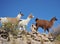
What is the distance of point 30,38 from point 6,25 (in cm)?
277

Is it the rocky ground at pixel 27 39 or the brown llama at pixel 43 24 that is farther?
the brown llama at pixel 43 24

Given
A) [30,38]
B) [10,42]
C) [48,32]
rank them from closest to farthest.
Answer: [10,42]
[30,38]
[48,32]

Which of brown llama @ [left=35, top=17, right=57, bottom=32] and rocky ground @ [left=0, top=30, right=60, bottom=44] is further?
brown llama @ [left=35, top=17, right=57, bottom=32]

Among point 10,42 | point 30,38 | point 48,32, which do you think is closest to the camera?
point 10,42

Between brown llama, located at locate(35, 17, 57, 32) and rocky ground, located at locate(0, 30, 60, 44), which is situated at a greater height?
brown llama, located at locate(35, 17, 57, 32)

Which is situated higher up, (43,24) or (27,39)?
(43,24)

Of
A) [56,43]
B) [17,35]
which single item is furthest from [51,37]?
[17,35]

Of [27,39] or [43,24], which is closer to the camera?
[27,39]

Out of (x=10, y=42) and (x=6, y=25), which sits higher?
(x=6, y=25)

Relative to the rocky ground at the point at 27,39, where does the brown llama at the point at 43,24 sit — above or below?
above

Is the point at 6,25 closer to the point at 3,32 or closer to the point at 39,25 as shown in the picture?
the point at 3,32

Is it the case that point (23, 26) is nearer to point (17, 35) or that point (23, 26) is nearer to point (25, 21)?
point (25, 21)

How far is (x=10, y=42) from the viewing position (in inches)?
958

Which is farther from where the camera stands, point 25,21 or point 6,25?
point 25,21
